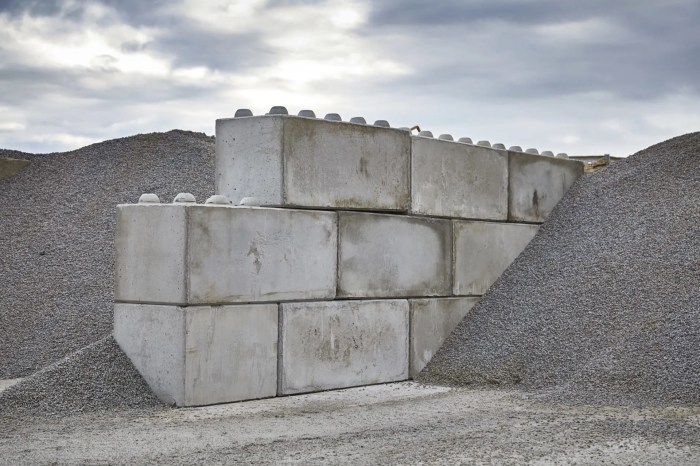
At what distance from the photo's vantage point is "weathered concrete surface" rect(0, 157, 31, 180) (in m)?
17.0

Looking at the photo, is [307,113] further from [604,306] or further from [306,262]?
[604,306]

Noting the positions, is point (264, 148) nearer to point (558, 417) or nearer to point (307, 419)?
point (307, 419)

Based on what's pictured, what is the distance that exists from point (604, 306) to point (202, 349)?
14.8ft

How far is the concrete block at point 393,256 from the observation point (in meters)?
9.92

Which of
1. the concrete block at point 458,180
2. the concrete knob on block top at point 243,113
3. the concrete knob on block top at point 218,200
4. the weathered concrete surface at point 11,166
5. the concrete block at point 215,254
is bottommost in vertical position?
the concrete block at point 215,254

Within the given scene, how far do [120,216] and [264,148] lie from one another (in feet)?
4.83

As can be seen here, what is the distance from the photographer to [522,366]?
10039 millimetres

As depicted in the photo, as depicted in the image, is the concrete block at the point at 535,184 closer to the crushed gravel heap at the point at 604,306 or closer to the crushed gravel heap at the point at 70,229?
the crushed gravel heap at the point at 604,306

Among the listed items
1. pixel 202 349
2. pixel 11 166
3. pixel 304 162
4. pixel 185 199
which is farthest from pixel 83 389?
pixel 11 166

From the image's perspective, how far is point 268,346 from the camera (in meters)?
9.01

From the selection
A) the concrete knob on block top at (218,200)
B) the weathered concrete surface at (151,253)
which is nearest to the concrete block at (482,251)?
the concrete knob on block top at (218,200)

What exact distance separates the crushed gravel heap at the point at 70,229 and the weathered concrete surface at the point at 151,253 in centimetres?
237

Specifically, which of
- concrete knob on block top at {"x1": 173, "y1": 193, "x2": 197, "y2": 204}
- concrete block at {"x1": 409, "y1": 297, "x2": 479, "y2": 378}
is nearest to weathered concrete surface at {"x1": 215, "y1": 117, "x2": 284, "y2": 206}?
concrete knob on block top at {"x1": 173, "y1": 193, "x2": 197, "y2": 204}

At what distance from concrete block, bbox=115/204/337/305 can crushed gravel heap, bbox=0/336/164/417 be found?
62cm
